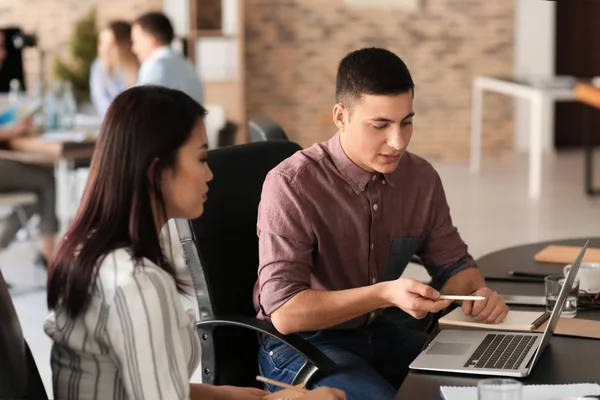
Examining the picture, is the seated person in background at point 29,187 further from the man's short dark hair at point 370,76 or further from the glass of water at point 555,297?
the glass of water at point 555,297

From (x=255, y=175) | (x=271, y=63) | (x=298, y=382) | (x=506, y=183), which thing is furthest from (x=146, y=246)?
(x=271, y=63)

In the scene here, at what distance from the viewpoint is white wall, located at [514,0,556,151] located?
978 centimetres

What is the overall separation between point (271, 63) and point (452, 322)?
7.71 m

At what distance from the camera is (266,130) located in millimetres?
3660

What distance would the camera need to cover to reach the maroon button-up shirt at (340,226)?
2.36m

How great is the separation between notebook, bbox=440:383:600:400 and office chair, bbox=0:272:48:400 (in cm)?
72

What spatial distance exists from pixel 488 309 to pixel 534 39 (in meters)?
8.08

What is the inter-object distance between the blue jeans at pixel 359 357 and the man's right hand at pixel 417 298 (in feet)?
0.73

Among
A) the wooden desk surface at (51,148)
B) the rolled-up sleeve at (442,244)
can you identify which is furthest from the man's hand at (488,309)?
the wooden desk surface at (51,148)

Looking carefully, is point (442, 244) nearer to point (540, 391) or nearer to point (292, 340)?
point (292, 340)

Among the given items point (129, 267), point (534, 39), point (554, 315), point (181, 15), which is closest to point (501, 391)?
point (554, 315)

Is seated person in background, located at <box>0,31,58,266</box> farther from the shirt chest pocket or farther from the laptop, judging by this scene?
the laptop

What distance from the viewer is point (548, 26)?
981cm

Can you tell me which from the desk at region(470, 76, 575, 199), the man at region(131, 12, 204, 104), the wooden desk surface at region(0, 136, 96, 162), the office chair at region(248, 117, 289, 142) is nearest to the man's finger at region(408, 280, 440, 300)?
the office chair at region(248, 117, 289, 142)
